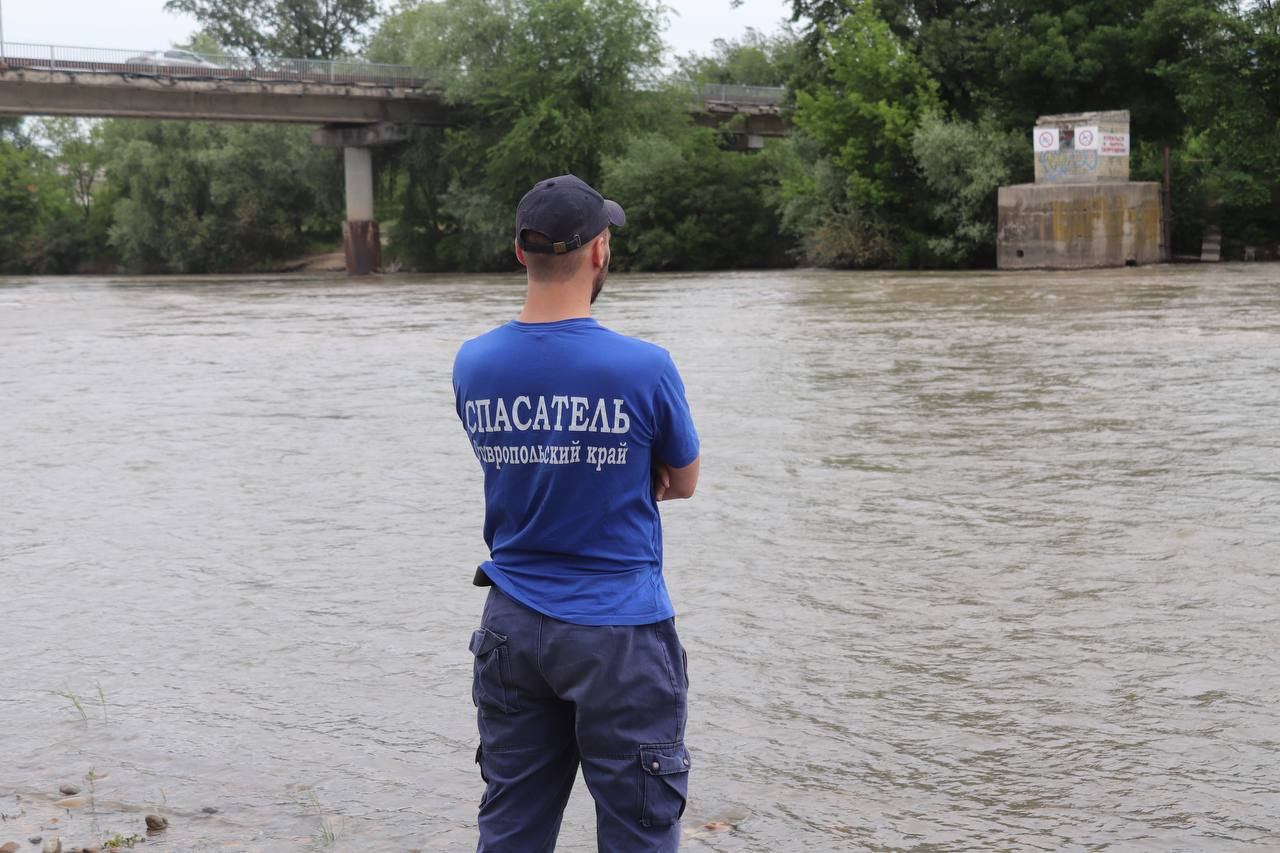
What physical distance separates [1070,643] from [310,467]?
19.7ft

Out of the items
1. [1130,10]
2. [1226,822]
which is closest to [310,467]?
[1226,822]

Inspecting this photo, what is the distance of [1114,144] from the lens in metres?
37.8

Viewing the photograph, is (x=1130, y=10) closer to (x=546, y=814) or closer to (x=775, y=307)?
(x=775, y=307)

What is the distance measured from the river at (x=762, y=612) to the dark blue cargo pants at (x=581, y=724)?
998 mm

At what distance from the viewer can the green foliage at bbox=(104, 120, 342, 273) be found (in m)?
65.9

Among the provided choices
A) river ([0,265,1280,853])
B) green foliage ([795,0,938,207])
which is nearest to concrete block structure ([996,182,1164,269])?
green foliage ([795,0,938,207])

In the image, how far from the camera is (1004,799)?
4.23 metres

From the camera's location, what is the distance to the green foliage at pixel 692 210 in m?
51.6

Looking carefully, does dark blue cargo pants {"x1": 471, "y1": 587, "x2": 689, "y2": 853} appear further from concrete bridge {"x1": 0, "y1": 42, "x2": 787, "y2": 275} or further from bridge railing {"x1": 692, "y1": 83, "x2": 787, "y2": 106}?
bridge railing {"x1": 692, "y1": 83, "x2": 787, "y2": 106}

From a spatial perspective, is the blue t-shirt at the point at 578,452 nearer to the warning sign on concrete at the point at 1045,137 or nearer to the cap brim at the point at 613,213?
the cap brim at the point at 613,213

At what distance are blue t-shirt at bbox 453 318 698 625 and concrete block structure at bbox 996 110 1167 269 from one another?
3604 cm

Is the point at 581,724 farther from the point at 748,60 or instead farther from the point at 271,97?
the point at 748,60

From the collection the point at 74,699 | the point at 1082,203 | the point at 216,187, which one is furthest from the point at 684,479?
the point at 216,187

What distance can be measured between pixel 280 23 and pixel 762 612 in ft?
294
